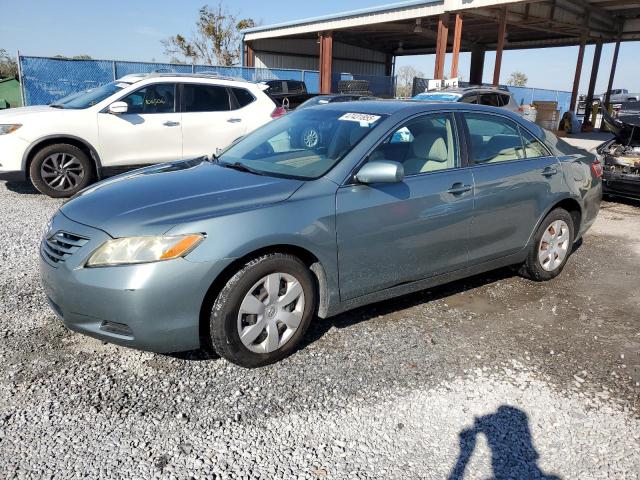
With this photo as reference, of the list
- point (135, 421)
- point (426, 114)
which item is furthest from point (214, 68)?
point (135, 421)

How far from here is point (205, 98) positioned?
833 centimetres

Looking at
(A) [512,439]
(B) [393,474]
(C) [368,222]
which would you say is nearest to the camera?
(B) [393,474]

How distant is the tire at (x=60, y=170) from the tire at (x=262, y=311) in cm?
547

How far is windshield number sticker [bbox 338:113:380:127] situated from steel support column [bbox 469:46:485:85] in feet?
104

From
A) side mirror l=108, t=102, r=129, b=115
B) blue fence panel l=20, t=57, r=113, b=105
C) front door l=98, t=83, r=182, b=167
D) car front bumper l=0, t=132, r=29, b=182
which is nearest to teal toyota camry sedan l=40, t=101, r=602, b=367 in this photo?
side mirror l=108, t=102, r=129, b=115

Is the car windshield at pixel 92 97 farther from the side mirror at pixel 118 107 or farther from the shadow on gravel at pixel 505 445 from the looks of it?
the shadow on gravel at pixel 505 445

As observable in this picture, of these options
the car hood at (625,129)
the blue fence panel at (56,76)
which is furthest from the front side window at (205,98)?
the blue fence panel at (56,76)

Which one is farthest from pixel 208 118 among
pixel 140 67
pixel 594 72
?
pixel 594 72

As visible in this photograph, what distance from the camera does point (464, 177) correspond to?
153 inches

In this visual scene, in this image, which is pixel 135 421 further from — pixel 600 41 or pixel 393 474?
pixel 600 41

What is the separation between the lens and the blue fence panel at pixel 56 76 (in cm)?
1602

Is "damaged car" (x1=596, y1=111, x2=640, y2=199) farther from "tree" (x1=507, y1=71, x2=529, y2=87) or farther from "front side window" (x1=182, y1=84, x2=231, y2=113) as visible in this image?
"tree" (x1=507, y1=71, x2=529, y2=87)

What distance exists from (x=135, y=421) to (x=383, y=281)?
68.6 inches

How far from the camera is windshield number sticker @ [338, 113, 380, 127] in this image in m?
3.68
